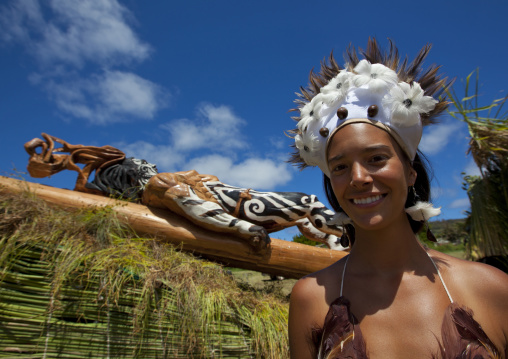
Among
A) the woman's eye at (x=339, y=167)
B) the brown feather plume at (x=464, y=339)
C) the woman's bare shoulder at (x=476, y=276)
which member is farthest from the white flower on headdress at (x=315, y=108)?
the brown feather plume at (x=464, y=339)

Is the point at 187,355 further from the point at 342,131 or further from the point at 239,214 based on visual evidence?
the point at 342,131

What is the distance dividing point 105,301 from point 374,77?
225 centimetres

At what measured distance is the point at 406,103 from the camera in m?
1.53

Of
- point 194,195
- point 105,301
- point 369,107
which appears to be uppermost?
point 194,195

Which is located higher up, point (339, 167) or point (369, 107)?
point (369, 107)

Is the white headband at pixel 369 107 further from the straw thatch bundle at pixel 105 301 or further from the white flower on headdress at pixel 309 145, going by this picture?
the straw thatch bundle at pixel 105 301

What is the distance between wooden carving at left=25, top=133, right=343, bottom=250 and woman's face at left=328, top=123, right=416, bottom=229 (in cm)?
210

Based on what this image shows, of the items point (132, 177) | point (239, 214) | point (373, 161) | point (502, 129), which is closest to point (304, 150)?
point (373, 161)

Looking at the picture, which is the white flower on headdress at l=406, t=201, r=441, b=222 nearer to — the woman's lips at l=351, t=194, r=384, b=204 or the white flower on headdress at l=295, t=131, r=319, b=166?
the woman's lips at l=351, t=194, r=384, b=204

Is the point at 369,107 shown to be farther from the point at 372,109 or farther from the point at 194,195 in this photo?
the point at 194,195

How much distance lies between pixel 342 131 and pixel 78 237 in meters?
2.38

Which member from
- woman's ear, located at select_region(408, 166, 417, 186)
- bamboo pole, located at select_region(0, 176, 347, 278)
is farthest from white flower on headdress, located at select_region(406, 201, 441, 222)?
bamboo pole, located at select_region(0, 176, 347, 278)

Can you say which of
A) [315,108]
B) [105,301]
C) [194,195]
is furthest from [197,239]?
[315,108]

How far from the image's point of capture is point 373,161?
4.66 feet
